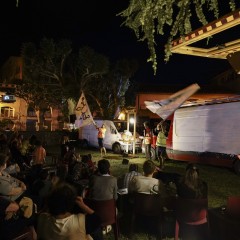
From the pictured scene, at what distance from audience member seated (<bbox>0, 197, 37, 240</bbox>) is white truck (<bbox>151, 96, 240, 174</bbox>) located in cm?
970

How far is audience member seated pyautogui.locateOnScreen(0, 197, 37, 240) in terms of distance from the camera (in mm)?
3681

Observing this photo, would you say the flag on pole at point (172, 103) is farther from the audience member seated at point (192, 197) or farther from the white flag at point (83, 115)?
the white flag at point (83, 115)

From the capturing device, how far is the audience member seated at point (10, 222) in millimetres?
3681

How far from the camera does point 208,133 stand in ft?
43.6

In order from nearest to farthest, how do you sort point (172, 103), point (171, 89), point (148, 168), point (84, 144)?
1. point (148, 168)
2. point (172, 103)
3. point (84, 144)
4. point (171, 89)

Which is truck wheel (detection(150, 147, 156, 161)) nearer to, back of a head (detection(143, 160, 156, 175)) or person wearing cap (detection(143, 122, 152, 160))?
person wearing cap (detection(143, 122, 152, 160))

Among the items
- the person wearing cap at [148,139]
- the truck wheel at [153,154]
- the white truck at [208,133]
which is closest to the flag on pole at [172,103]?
the white truck at [208,133]

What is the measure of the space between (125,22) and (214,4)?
104 centimetres

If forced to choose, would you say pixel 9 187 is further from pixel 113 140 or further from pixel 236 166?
pixel 113 140

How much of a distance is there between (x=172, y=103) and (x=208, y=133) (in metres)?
5.79

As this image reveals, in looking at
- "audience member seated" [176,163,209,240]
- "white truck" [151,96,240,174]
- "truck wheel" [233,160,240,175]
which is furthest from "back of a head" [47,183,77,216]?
"truck wheel" [233,160,240,175]

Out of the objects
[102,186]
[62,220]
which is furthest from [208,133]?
[62,220]

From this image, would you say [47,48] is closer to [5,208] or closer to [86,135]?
[86,135]

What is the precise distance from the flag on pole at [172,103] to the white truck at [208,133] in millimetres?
4826
